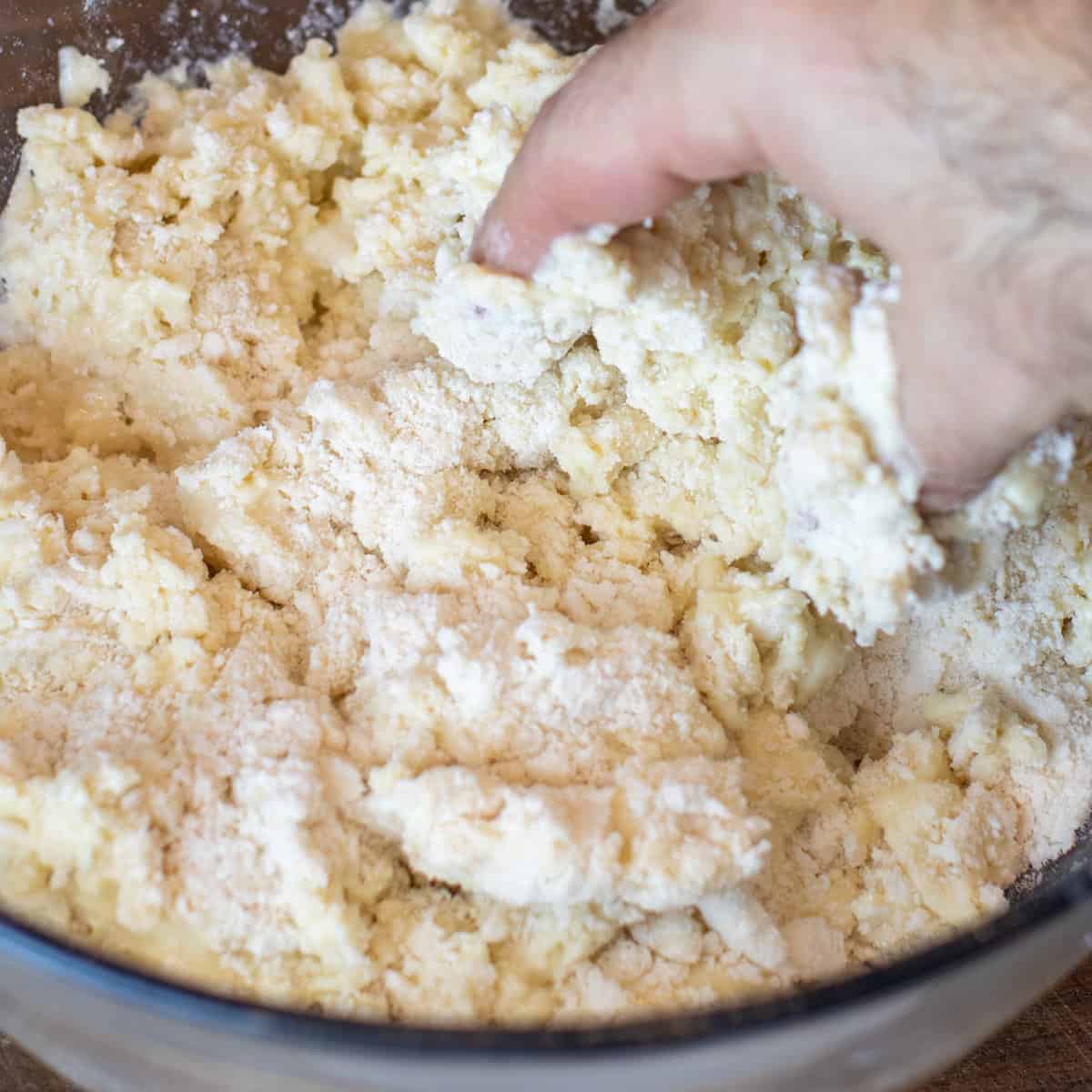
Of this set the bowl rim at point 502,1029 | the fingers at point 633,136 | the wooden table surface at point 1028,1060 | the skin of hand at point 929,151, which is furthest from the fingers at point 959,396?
the wooden table surface at point 1028,1060

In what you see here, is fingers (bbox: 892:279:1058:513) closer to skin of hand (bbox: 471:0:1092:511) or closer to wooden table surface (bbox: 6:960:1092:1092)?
skin of hand (bbox: 471:0:1092:511)

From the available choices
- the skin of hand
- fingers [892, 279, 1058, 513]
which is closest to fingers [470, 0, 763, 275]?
the skin of hand

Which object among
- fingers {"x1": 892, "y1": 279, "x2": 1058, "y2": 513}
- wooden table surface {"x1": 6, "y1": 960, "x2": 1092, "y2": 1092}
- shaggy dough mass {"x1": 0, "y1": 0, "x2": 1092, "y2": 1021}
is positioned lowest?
wooden table surface {"x1": 6, "y1": 960, "x2": 1092, "y2": 1092}

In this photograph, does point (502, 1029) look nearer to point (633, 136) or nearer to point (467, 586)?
point (467, 586)

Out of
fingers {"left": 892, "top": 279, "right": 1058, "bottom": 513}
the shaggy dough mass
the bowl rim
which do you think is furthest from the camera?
the shaggy dough mass

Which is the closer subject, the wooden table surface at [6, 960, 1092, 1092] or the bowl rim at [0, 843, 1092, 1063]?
the bowl rim at [0, 843, 1092, 1063]

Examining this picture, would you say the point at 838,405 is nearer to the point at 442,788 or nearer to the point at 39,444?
the point at 442,788

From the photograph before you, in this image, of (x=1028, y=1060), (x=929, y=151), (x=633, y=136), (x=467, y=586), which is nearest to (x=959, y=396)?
(x=929, y=151)

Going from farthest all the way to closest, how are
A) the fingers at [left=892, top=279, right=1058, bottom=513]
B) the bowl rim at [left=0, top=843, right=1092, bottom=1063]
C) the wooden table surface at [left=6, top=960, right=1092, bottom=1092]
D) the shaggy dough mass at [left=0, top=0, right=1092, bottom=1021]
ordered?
1. the wooden table surface at [left=6, top=960, right=1092, bottom=1092]
2. the shaggy dough mass at [left=0, top=0, right=1092, bottom=1021]
3. the fingers at [left=892, top=279, right=1058, bottom=513]
4. the bowl rim at [left=0, top=843, right=1092, bottom=1063]
